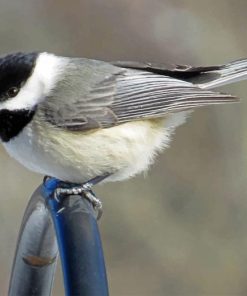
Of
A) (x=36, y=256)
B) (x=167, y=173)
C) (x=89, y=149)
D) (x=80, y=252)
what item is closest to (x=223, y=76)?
(x=89, y=149)

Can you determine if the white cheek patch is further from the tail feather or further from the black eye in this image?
the tail feather

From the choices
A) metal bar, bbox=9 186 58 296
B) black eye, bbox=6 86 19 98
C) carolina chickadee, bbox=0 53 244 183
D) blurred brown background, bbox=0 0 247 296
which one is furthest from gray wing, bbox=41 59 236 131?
blurred brown background, bbox=0 0 247 296

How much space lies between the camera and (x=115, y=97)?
186 cm

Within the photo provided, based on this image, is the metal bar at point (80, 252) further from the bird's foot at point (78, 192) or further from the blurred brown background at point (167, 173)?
the blurred brown background at point (167, 173)

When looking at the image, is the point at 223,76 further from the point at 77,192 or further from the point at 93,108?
the point at 77,192

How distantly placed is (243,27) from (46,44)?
839mm

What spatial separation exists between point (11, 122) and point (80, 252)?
0.56 meters

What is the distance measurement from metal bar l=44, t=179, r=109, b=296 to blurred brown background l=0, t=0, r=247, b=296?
1.76 meters

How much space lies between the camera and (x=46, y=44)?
346 cm

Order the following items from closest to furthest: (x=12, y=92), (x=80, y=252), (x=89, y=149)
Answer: (x=80, y=252), (x=12, y=92), (x=89, y=149)

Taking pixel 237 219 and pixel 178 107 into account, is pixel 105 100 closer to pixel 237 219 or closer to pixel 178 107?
pixel 178 107

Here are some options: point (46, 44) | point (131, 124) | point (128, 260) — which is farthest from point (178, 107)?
point (46, 44)

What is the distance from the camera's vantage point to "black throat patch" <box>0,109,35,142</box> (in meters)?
1.62

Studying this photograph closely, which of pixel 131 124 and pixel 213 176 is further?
pixel 213 176
